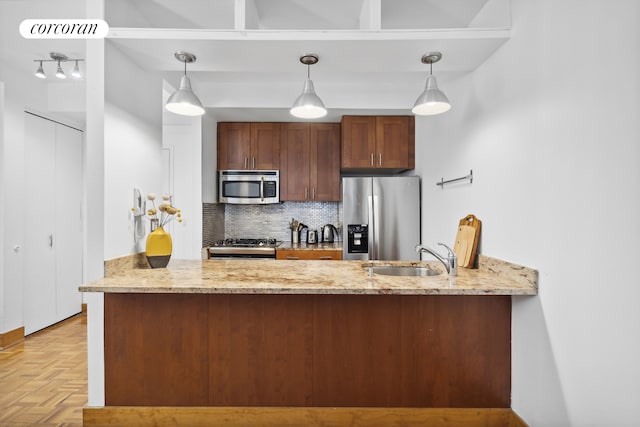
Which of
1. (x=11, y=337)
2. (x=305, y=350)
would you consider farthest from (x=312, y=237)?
(x=11, y=337)

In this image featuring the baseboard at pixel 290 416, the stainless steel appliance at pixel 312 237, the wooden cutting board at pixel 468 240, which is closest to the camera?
the baseboard at pixel 290 416

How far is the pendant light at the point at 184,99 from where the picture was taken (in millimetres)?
2037

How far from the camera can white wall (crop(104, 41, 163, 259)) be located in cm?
207

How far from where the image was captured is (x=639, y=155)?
120cm

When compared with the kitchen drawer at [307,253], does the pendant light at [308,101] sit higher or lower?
higher

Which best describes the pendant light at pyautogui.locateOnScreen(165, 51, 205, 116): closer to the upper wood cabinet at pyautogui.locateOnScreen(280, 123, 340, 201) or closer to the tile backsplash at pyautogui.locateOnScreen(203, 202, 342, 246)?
the upper wood cabinet at pyautogui.locateOnScreen(280, 123, 340, 201)

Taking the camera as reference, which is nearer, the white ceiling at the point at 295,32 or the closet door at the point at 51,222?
the white ceiling at the point at 295,32

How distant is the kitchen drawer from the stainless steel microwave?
0.67 m

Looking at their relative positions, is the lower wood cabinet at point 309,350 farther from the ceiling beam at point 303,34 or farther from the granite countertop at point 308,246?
the granite countertop at point 308,246

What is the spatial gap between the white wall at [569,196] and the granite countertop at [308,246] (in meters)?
1.98

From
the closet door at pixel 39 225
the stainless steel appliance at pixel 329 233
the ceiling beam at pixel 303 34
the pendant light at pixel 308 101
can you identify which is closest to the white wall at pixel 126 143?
the ceiling beam at pixel 303 34

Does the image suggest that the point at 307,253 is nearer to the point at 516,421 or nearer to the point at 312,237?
the point at 312,237

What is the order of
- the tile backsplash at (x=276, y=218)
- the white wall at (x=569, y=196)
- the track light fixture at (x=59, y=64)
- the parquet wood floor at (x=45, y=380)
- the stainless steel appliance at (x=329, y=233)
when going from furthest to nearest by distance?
the tile backsplash at (x=276, y=218)
the stainless steel appliance at (x=329, y=233)
the track light fixture at (x=59, y=64)
the parquet wood floor at (x=45, y=380)
the white wall at (x=569, y=196)

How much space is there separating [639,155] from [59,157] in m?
4.94
